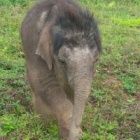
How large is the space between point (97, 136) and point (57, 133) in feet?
1.27

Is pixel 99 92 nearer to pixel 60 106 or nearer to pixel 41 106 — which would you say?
pixel 41 106

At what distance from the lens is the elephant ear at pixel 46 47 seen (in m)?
4.38

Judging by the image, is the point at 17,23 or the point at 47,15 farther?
the point at 17,23

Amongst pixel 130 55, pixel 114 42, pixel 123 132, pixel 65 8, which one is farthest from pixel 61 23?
pixel 114 42

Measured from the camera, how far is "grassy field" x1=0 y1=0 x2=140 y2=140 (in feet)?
15.5

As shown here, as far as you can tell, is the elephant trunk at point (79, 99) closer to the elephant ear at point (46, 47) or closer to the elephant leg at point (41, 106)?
the elephant ear at point (46, 47)

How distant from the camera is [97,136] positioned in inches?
184

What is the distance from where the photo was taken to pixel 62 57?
415cm

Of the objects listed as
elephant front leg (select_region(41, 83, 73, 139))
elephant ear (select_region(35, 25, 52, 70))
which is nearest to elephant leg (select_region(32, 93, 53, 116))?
elephant front leg (select_region(41, 83, 73, 139))

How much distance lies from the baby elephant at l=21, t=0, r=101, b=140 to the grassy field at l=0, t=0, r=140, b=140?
0.88ft

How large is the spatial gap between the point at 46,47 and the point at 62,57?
290 mm

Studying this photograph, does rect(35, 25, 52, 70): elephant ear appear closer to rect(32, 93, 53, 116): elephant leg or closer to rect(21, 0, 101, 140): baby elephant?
rect(21, 0, 101, 140): baby elephant

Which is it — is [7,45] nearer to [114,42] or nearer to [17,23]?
[17,23]

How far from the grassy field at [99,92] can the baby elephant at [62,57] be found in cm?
27
